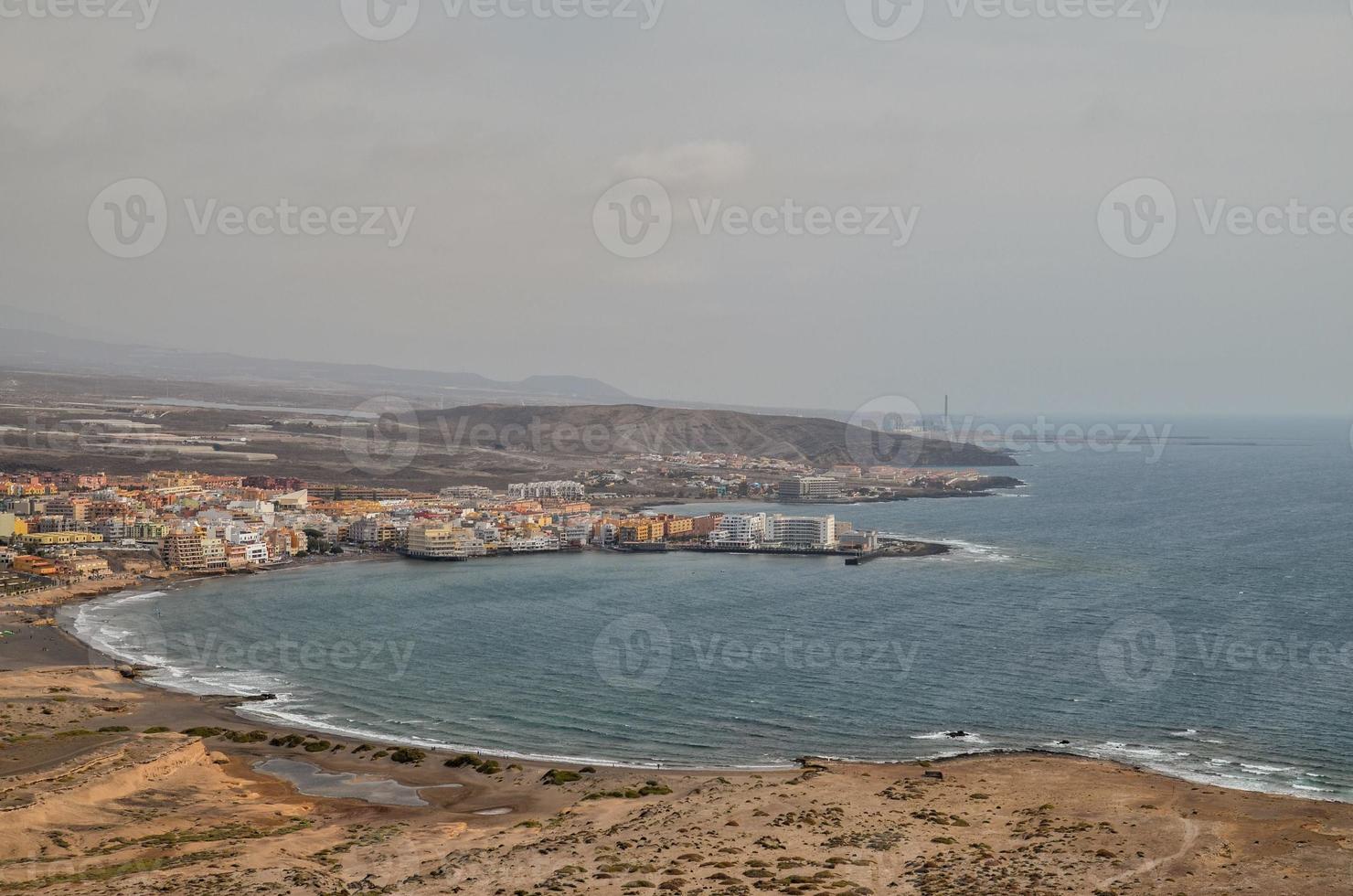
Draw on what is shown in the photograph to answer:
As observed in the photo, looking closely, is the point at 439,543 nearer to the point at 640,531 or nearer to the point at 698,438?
the point at 640,531

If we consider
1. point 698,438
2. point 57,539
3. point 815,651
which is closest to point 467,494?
point 57,539

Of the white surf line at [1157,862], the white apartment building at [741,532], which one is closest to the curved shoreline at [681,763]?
the white surf line at [1157,862]

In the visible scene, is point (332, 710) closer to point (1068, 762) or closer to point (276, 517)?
point (1068, 762)

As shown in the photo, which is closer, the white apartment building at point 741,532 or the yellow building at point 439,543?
the yellow building at point 439,543

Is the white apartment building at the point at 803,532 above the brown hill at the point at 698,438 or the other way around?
the other way around

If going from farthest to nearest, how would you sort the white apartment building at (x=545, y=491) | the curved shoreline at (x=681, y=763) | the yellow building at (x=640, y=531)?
the white apartment building at (x=545, y=491) < the yellow building at (x=640, y=531) < the curved shoreline at (x=681, y=763)

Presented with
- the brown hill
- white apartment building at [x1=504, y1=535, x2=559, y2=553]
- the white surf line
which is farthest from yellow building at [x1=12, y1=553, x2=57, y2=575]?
the brown hill

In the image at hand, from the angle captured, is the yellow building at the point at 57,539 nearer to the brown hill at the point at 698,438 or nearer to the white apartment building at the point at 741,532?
the white apartment building at the point at 741,532
